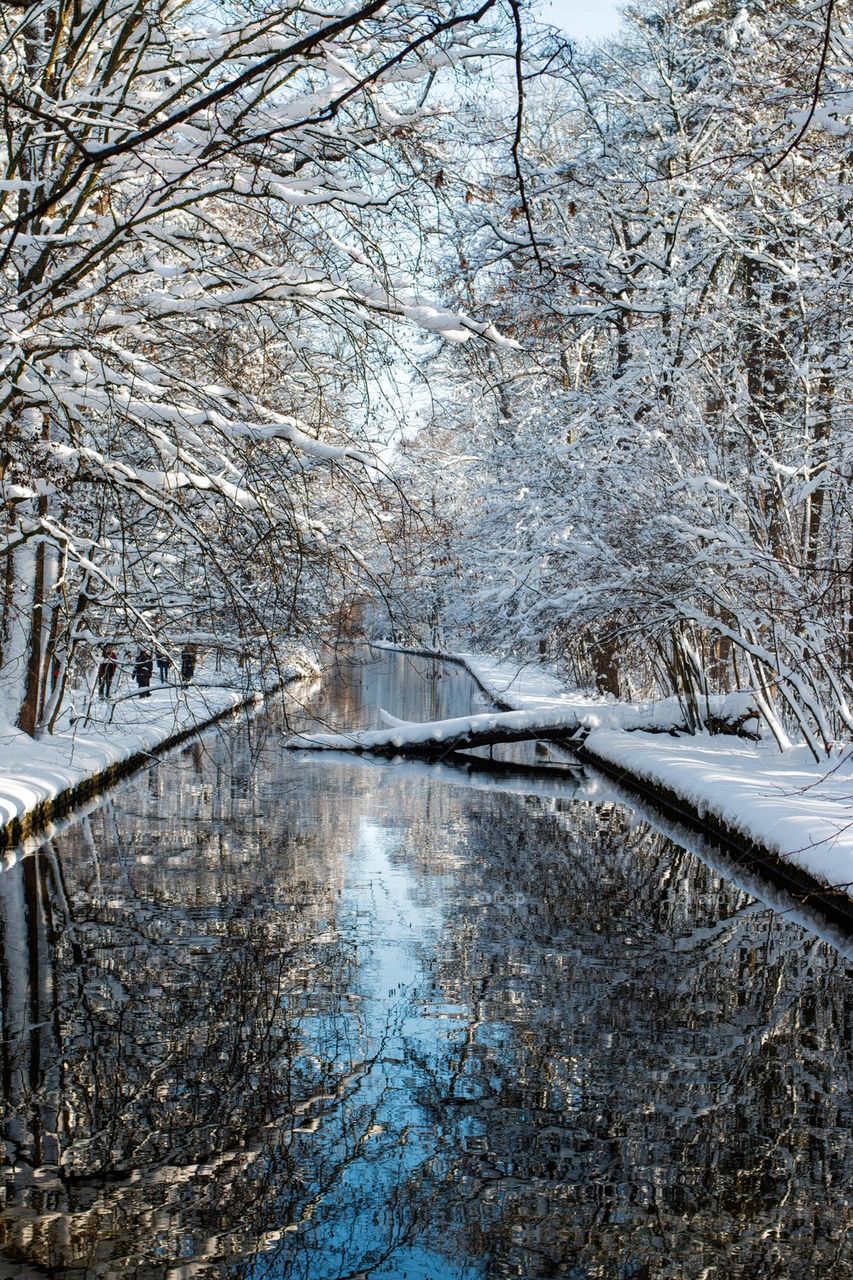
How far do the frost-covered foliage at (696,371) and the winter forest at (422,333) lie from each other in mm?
103

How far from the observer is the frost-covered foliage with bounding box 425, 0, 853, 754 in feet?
49.9

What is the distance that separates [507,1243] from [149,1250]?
3.96ft

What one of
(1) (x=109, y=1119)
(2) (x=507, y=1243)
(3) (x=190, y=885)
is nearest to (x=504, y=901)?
(3) (x=190, y=885)

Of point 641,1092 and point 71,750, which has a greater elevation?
point 71,750

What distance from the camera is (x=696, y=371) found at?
61.4 ft

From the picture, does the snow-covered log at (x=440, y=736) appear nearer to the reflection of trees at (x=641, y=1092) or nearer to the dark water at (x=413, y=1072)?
the dark water at (x=413, y=1072)

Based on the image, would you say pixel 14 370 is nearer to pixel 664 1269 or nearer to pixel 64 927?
pixel 64 927

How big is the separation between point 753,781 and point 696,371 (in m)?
→ 6.32

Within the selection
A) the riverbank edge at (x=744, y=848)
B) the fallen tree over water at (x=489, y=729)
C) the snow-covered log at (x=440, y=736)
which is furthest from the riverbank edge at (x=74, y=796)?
the riverbank edge at (x=744, y=848)

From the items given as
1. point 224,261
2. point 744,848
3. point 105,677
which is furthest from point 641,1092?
point 105,677

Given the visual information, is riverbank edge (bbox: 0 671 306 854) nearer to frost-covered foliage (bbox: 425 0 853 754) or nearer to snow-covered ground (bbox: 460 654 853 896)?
snow-covered ground (bbox: 460 654 853 896)

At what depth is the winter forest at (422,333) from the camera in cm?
728

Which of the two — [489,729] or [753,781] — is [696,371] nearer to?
[753,781]

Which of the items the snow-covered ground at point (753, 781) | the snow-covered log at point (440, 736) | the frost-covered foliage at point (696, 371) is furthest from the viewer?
the snow-covered log at point (440, 736)
